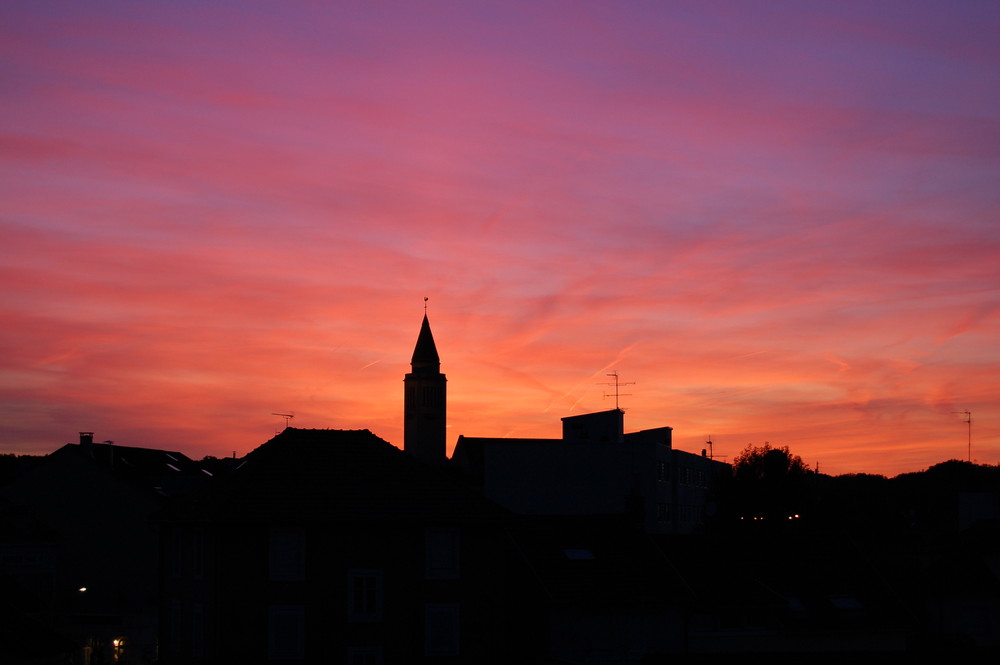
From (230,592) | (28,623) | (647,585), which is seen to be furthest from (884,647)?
(28,623)

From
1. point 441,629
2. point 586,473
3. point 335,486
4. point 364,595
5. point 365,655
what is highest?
point 586,473

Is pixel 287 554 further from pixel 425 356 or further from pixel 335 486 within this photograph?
pixel 425 356

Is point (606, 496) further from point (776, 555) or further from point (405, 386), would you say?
point (405, 386)

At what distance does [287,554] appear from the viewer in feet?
168

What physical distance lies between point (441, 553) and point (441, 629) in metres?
3.38

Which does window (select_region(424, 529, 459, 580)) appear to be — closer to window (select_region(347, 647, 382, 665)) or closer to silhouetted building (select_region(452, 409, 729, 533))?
window (select_region(347, 647, 382, 665))

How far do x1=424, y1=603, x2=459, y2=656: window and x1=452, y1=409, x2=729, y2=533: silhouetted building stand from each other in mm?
42898

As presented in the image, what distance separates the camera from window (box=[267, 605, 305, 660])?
165 ft

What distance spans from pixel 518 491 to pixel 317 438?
2057 inches

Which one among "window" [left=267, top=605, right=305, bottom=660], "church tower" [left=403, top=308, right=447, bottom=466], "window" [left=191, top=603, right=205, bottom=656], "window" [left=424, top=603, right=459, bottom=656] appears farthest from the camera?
"church tower" [left=403, top=308, right=447, bottom=466]

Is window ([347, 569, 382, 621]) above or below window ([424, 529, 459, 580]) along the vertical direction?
below

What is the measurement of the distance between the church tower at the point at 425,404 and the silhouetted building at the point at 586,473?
48.7 meters

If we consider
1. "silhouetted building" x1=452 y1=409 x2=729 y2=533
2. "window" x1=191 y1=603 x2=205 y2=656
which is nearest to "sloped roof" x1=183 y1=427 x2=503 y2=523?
"window" x1=191 y1=603 x2=205 y2=656

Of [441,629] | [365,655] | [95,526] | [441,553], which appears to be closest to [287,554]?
[365,655]
